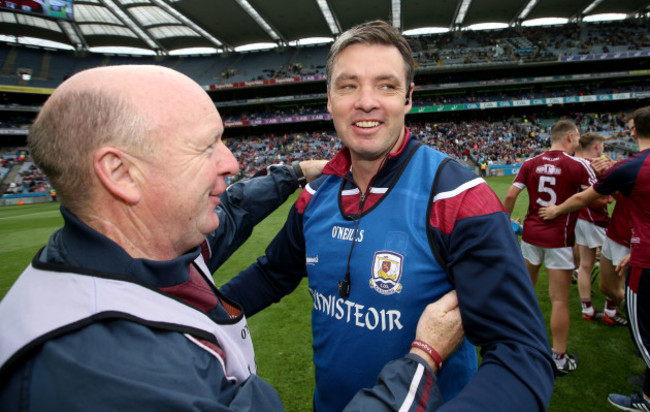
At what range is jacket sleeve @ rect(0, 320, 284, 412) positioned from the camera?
2.54 ft

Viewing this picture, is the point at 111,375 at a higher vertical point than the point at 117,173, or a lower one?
lower

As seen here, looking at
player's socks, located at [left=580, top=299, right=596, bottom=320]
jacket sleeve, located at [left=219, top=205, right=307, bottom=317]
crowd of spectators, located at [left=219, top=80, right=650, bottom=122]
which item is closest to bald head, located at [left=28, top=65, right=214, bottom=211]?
jacket sleeve, located at [left=219, top=205, right=307, bottom=317]

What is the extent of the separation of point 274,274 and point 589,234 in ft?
16.6

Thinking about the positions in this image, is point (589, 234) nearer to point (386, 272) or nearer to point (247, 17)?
point (386, 272)

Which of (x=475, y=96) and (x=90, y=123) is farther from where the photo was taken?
(x=475, y=96)

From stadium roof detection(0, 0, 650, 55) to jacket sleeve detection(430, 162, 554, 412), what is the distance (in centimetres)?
3616

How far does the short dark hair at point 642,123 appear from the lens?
3100 mm

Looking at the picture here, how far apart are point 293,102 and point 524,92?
27.0 m

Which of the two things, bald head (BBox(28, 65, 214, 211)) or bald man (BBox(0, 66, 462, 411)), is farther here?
bald head (BBox(28, 65, 214, 211))

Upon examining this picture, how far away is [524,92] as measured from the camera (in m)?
39.3

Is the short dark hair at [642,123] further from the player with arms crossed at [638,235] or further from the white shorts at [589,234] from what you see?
the white shorts at [589,234]

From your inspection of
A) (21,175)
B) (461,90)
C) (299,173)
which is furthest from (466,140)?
(21,175)

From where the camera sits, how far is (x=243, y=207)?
2.06m

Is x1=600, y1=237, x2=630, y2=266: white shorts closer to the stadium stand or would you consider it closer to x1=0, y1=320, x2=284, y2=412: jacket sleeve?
x1=0, y1=320, x2=284, y2=412: jacket sleeve
